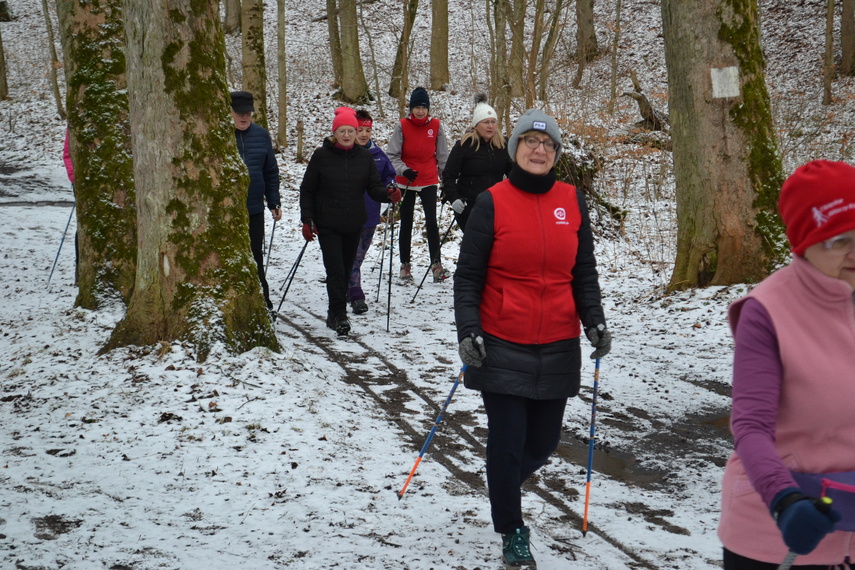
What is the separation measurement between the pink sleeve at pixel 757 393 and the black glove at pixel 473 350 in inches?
63.7

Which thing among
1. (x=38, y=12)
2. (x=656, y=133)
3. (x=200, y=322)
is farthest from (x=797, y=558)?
(x=38, y=12)

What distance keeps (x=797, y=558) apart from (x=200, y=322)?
5051 mm

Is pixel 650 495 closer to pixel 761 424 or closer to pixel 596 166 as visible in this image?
pixel 761 424

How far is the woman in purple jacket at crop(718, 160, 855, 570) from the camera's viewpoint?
2.04 meters

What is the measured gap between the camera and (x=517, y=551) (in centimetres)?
375

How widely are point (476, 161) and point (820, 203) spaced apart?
8.08m

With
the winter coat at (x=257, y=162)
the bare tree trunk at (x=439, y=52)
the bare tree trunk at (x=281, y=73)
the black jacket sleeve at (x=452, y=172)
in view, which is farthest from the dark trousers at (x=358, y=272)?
the bare tree trunk at (x=439, y=52)

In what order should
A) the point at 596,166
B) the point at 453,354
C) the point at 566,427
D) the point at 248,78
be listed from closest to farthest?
the point at 566,427
the point at 453,354
the point at 596,166
the point at 248,78

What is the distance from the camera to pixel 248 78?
677 inches

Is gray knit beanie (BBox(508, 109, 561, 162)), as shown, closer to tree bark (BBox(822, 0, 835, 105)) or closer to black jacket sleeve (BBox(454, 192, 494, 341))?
black jacket sleeve (BBox(454, 192, 494, 341))

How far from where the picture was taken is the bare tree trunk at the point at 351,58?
2327 centimetres

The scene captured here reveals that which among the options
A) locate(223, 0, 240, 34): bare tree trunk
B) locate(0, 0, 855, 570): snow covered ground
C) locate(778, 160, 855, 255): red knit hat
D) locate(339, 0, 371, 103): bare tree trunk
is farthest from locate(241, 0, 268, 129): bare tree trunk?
locate(778, 160, 855, 255): red knit hat

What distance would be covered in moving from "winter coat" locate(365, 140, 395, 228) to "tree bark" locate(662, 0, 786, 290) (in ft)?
12.0

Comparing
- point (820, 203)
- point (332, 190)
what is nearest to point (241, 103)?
point (332, 190)
